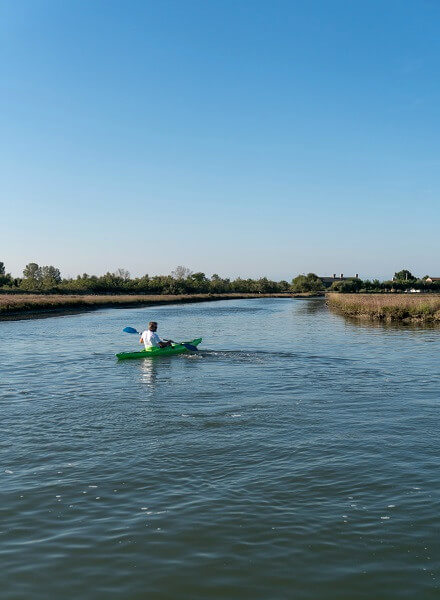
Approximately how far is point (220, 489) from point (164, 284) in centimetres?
12935

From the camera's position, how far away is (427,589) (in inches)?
204

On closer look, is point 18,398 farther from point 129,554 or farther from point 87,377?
point 129,554


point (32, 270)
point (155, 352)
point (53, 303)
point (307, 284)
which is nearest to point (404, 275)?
point (307, 284)

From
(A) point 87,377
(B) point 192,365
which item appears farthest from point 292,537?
(B) point 192,365

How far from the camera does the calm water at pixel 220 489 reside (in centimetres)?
543

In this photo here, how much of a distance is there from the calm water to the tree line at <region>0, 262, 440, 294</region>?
318ft

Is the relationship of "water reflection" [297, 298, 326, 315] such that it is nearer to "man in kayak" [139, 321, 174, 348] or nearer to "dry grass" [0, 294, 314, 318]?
"dry grass" [0, 294, 314, 318]

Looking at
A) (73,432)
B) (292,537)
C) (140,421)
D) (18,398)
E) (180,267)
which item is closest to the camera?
(292,537)

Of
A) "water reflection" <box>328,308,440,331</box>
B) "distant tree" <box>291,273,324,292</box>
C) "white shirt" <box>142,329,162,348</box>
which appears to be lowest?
"water reflection" <box>328,308,440,331</box>

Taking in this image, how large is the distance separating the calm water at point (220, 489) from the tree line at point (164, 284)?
97.0 meters

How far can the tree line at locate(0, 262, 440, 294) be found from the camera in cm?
11681

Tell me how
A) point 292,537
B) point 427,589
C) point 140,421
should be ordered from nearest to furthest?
point 427,589, point 292,537, point 140,421

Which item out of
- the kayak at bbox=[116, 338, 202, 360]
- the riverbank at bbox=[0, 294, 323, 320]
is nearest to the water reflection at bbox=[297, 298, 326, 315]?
the riverbank at bbox=[0, 294, 323, 320]

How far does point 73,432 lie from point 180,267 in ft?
557
